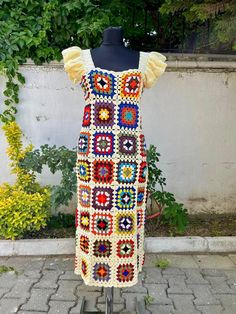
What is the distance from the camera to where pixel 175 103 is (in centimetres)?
387

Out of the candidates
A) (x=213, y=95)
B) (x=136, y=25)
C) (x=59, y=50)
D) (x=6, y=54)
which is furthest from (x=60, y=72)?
(x=213, y=95)

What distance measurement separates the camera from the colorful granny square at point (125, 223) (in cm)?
202

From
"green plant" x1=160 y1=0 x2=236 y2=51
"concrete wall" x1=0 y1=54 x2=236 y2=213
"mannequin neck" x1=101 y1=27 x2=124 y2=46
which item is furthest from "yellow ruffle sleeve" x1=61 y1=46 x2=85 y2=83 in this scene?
"concrete wall" x1=0 y1=54 x2=236 y2=213

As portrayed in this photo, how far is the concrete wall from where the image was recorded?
378 cm

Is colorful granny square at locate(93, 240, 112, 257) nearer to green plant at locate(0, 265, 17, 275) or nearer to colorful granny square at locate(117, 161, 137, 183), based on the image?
colorful granny square at locate(117, 161, 137, 183)

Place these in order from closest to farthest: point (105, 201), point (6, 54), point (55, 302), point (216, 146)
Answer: point (105, 201)
point (55, 302)
point (6, 54)
point (216, 146)

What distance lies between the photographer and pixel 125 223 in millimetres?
2031

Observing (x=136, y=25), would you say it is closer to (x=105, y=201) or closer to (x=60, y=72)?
(x=60, y=72)

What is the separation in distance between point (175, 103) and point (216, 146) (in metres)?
0.65

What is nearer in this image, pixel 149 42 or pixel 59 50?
pixel 59 50

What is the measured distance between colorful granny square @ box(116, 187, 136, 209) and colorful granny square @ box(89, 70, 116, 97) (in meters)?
0.52

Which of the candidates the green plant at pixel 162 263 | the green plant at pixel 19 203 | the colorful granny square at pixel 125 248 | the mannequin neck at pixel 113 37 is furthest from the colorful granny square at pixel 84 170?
the green plant at pixel 162 263

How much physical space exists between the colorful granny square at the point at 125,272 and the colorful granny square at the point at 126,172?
1.60 ft

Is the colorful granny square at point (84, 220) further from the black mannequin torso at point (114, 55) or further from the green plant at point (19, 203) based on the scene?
the green plant at point (19, 203)
